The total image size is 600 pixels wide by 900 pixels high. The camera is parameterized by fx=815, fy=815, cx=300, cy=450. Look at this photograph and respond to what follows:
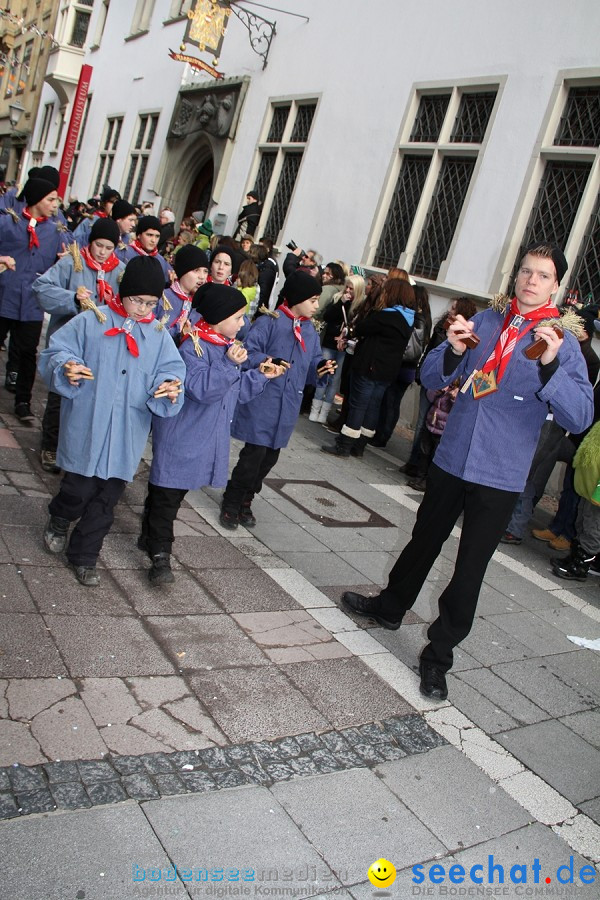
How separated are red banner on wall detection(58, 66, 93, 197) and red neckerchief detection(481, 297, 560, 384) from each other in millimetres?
23650

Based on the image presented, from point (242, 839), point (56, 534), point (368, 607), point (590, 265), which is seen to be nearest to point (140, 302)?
point (56, 534)

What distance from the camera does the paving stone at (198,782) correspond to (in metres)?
2.92

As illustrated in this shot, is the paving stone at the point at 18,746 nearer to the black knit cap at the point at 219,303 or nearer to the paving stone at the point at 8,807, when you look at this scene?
the paving stone at the point at 8,807

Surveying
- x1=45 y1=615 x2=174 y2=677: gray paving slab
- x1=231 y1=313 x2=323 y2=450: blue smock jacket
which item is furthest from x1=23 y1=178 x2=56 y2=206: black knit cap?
x1=45 y1=615 x2=174 y2=677: gray paving slab

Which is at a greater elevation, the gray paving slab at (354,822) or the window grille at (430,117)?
the window grille at (430,117)

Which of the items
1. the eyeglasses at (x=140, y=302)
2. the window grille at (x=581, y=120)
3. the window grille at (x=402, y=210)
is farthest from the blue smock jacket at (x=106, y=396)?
the window grille at (x=402, y=210)

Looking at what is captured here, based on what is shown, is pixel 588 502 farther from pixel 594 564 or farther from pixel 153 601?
pixel 153 601

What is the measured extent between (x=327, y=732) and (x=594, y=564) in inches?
153

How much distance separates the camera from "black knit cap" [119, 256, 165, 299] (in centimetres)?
414

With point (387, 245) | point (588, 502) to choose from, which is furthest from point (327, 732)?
point (387, 245)

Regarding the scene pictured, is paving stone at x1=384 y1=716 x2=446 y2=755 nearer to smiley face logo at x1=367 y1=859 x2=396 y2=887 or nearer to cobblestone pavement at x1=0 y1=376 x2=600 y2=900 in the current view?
cobblestone pavement at x1=0 y1=376 x2=600 y2=900

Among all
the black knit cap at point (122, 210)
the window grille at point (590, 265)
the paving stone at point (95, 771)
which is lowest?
the paving stone at point (95, 771)

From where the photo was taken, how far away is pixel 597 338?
28.1 ft

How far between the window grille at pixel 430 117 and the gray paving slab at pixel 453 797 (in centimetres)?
999
